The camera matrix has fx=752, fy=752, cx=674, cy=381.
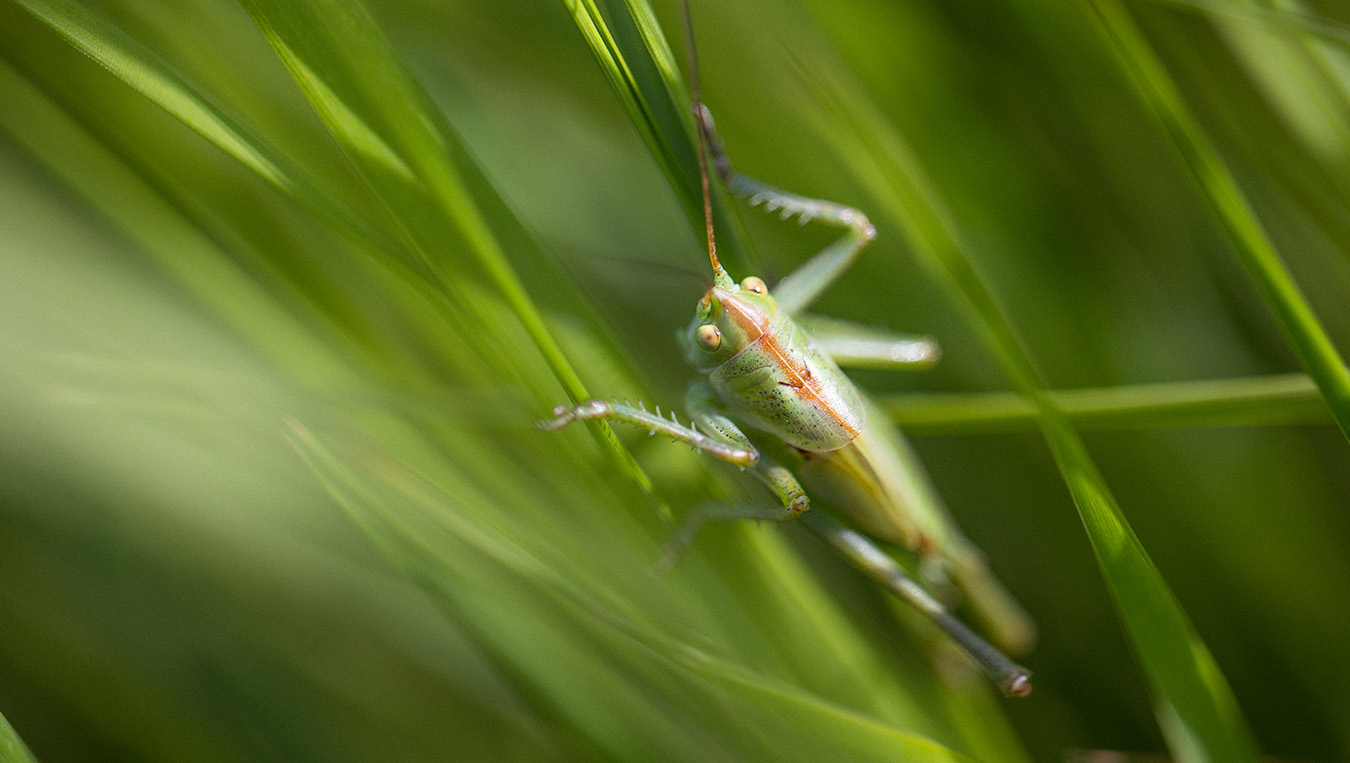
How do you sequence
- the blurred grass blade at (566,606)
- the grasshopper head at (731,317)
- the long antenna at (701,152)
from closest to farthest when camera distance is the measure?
1. the blurred grass blade at (566,606)
2. the long antenna at (701,152)
3. the grasshopper head at (731,317)

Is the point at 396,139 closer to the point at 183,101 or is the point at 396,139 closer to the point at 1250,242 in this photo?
the point at 183,101

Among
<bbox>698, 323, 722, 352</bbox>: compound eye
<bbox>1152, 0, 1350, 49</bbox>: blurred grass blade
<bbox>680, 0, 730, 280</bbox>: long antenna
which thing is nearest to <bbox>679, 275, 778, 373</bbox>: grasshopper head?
<bbox>698, 323, 722, 352</bbox>: compound eye

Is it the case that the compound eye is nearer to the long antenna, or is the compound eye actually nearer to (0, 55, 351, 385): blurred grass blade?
the long antenna

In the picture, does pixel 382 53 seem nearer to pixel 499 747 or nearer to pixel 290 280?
pixel 290 280

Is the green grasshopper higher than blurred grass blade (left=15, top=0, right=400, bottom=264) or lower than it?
lower

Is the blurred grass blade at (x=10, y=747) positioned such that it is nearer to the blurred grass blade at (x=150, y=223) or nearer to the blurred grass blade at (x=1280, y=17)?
the blurred grass blade at (x=150, y=223)

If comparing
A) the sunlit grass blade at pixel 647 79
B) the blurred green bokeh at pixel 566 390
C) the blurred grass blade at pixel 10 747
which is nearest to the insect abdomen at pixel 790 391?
the blurred green bokeh at pixel 566 390

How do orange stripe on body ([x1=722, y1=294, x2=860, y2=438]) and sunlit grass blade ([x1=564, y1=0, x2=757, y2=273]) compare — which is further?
orange stripe on body ([x1=722, y1=294, x2=860, y2=438])
